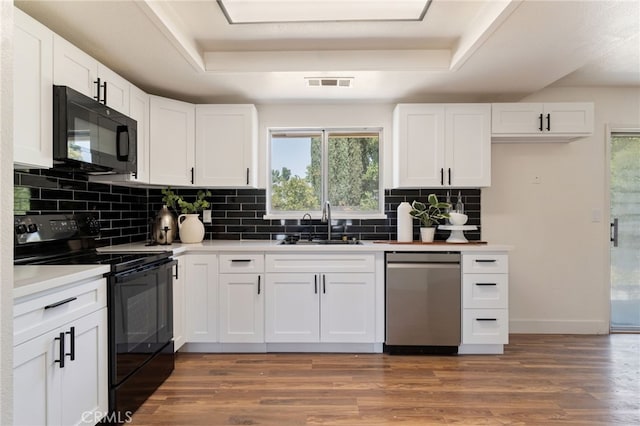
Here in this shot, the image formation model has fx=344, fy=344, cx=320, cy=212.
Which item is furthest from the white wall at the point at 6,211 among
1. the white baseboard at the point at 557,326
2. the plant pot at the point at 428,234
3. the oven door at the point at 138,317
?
the white baseboard at the point at 557,326

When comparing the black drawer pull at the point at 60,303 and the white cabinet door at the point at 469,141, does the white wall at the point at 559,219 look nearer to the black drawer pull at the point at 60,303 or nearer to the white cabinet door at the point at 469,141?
the white cabinet door at the point at 469,141

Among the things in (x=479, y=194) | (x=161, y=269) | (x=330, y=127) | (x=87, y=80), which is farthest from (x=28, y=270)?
(x=479, y=194)

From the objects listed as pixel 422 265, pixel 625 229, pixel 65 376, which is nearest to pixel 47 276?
pixel 65 376

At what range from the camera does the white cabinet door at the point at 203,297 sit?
9.27 ft

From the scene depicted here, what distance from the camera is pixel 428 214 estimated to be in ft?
10.7

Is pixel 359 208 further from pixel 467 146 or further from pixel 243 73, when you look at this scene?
pixel 243 73

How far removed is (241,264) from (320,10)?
194 cm

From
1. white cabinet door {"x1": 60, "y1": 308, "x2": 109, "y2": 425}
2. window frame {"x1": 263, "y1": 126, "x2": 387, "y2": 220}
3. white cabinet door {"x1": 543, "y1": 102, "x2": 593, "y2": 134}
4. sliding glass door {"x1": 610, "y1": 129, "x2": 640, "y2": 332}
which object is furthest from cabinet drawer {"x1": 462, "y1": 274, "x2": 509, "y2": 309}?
white cabinet door {"x1": 60, "y1": 308, "x2": 109, "y2": 425}

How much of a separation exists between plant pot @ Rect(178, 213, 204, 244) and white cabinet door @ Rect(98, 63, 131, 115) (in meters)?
1.00

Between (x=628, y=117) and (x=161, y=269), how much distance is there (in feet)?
14.5

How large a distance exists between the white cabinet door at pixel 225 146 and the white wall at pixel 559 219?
2.35 metres

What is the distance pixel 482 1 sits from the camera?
6.60ft

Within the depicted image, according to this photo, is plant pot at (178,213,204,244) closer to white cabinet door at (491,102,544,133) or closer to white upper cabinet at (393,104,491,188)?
white upper cabinet at (393,104,491,188)

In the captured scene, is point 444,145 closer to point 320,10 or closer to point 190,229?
point 320,10
